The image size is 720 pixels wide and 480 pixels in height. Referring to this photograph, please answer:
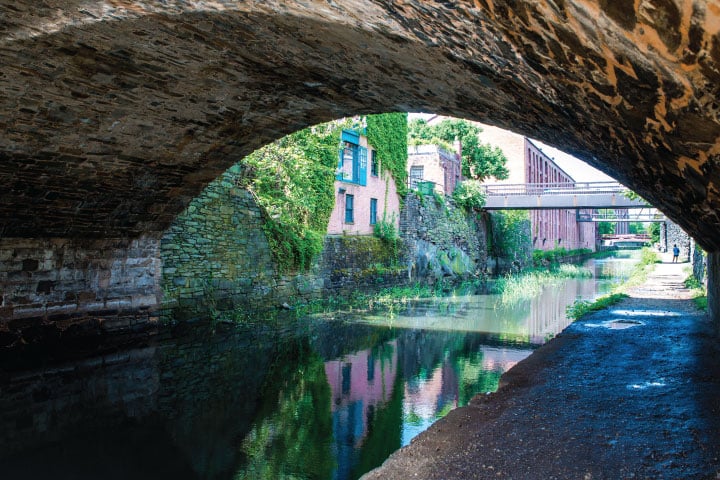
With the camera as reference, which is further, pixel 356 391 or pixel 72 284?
pixel 72 284

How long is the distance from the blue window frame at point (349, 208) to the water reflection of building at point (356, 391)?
7.44m

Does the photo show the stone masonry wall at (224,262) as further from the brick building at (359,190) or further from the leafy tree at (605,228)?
the leafy tree at (605,228)

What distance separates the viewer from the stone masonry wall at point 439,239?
20188 mm

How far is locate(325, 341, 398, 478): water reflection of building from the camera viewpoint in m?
4.93

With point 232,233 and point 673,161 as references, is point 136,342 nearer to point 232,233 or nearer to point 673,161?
point 232,233

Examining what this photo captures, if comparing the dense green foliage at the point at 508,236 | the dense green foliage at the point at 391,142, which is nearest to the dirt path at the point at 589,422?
the dense green foliage at the point at 391,142

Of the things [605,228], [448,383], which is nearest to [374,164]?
[448,383]

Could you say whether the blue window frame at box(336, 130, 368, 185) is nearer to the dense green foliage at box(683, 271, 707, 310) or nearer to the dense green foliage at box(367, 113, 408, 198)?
the dense green foliage at box(367, 113, 408, 198)

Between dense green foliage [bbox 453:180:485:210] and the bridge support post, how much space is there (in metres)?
16.7

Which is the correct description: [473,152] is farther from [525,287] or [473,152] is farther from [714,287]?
[714,287]

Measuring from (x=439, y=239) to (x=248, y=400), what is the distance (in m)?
16.5

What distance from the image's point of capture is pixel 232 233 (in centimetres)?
1198

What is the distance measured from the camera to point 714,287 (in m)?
8.16

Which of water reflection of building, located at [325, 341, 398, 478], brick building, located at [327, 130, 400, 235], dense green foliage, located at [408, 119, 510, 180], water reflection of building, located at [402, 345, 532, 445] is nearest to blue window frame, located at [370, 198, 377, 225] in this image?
brick building, located at [327, 130, 400, 235]
